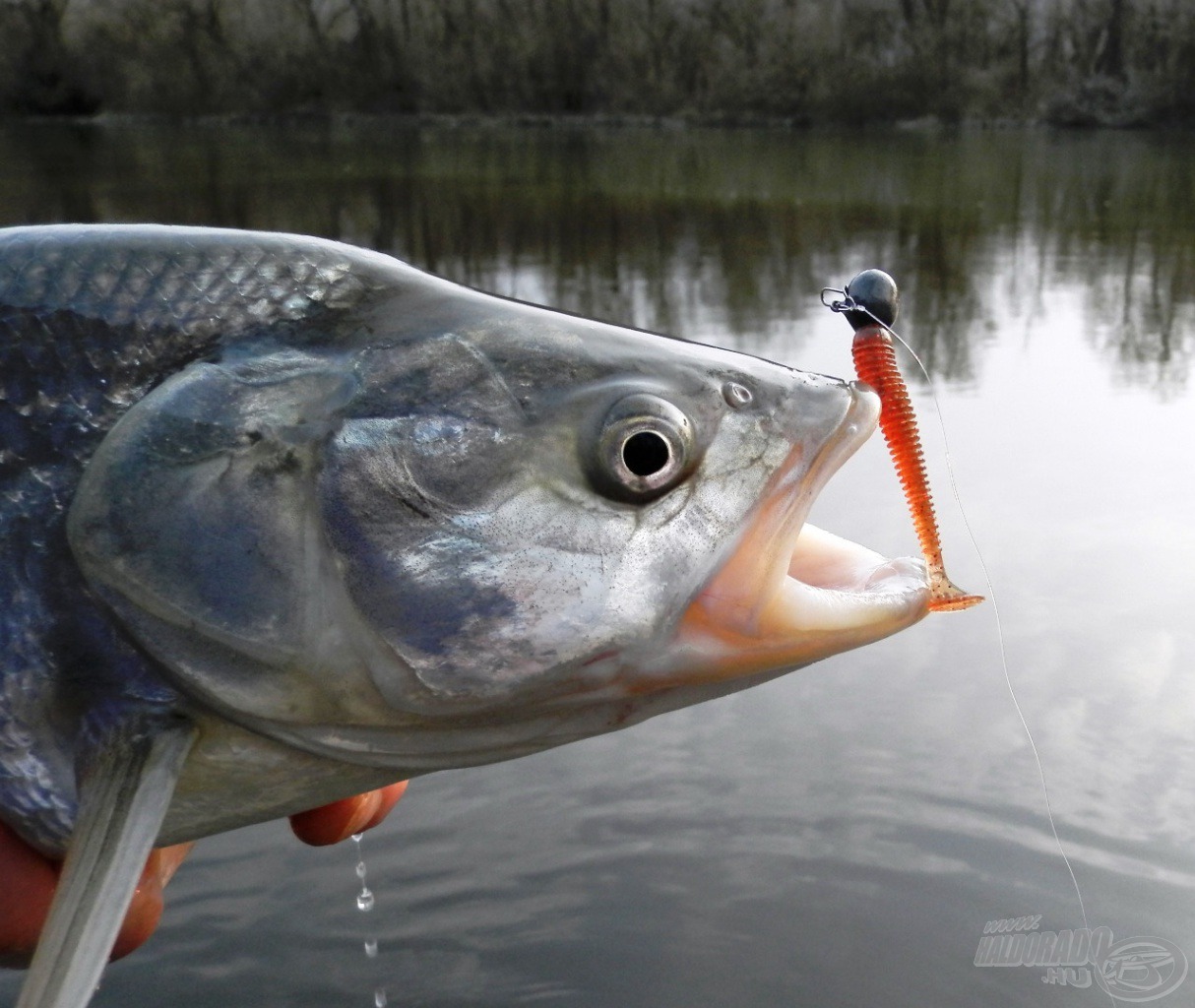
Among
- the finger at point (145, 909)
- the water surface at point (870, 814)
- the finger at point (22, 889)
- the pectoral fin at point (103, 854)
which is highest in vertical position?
the pectoral fin at point (103, 854)

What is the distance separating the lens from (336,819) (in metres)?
2.17

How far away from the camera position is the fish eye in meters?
1.42

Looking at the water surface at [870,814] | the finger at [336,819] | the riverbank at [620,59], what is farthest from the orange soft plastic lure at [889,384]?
the riverbank at [620,59]

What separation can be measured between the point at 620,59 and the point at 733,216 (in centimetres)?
2347

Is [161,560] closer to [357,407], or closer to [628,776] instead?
[357,407]

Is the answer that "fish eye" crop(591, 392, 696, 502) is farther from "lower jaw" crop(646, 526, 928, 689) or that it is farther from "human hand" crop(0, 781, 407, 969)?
"human hand" crop(0, 781, 407, 969)

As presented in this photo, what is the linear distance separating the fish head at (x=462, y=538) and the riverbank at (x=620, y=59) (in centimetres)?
3451

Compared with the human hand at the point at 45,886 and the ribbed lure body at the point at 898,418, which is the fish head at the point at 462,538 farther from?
the human hand at the point at 45,886

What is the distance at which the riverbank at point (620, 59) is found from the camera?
113ft

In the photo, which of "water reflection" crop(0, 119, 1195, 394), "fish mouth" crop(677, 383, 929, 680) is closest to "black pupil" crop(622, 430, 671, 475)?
"fish mouth" crop(677, 383, 929, 680)

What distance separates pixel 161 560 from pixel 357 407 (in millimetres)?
260

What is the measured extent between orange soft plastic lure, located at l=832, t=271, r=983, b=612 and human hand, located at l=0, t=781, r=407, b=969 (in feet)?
2.62

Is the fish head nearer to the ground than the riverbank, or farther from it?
farther from it

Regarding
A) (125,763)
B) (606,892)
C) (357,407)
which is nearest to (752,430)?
(357,407)
